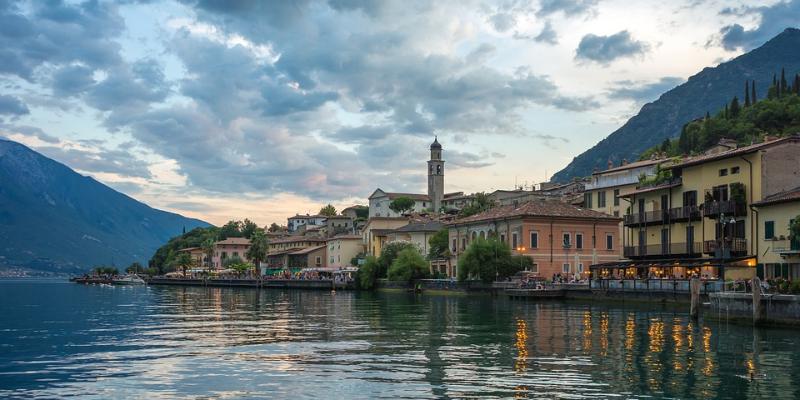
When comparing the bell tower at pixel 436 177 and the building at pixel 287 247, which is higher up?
the bell tower at pixel 436 177

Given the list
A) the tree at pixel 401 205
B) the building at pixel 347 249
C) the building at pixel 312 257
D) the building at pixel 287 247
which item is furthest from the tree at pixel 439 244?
the tree at pixel 401 205

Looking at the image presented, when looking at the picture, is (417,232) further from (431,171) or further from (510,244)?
(431,171)

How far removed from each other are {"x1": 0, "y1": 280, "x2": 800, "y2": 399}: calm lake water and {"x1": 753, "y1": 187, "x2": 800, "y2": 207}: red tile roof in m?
10.2

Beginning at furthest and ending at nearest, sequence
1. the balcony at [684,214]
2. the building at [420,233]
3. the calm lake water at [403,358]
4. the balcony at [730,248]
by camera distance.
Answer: the building at [420,233] < the balcony at [684,214] < the balcony at [730,248] < the calm lake water at [403,358]

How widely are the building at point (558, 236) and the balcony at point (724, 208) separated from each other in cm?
2598

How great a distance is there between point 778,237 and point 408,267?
5001 cm

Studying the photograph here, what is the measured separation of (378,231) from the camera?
12900cm

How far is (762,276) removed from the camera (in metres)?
51.9

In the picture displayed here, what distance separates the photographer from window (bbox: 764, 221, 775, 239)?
5135 centimetres

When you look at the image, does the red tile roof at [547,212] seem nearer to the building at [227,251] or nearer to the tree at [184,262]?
the tree at [184,262]

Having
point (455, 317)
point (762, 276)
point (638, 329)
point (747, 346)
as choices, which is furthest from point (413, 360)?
point (762, 276)

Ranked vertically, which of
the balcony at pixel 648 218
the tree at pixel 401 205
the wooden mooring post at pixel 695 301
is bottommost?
the wooden mooring post at pixel 695 301

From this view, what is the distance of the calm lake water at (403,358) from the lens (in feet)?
71.4

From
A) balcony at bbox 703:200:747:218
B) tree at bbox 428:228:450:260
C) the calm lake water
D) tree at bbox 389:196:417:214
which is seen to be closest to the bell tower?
tree at bbox 389:196:417:214
